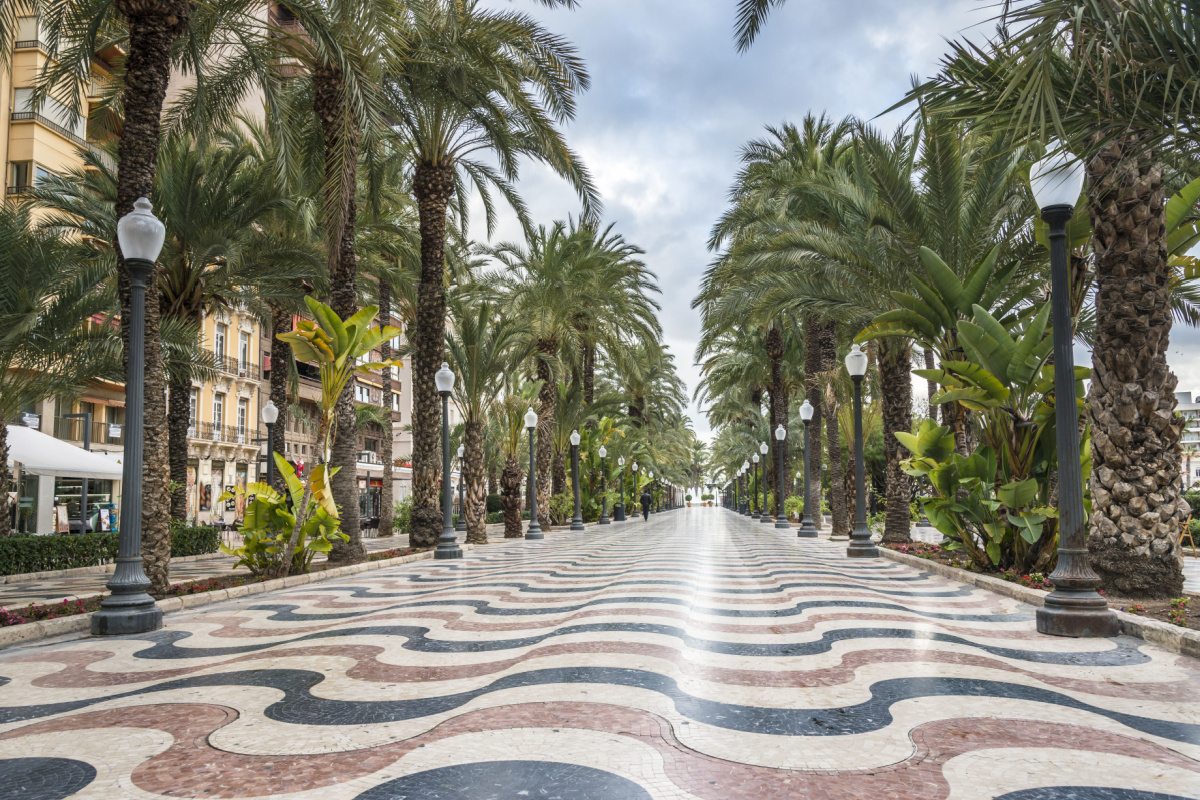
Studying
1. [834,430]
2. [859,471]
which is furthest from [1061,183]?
[834,430]

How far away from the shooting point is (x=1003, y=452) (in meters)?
9.84

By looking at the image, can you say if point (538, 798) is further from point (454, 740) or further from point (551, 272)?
point (551, 272)

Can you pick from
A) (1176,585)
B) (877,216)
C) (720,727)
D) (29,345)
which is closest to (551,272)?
(877,216)

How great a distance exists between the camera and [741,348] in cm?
3172

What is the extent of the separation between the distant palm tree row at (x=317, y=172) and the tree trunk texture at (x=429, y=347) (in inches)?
1.7

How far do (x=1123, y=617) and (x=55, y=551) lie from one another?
15.4 meters

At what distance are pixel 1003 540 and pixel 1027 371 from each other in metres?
2.27

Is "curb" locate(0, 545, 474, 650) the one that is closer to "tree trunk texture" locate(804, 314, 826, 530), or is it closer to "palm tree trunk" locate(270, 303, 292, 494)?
"palm tree trunk" locate(270, 303, 292, 494)

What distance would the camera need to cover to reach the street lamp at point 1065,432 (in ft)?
20.5

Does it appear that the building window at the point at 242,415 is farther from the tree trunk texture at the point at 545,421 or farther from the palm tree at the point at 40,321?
the palm tree at the point at 40,321

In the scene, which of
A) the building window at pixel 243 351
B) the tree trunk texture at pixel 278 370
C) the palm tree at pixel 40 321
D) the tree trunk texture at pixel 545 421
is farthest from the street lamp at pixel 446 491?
the building window at pixel 243 351

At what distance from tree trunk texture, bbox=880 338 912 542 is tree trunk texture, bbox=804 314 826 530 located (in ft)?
18.7

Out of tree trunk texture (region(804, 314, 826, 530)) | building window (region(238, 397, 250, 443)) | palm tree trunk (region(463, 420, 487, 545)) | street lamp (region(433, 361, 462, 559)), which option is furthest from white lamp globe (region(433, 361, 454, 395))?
building window (region(238, 397, 250, 443))

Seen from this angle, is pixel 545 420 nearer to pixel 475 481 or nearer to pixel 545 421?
pixel 545 421
